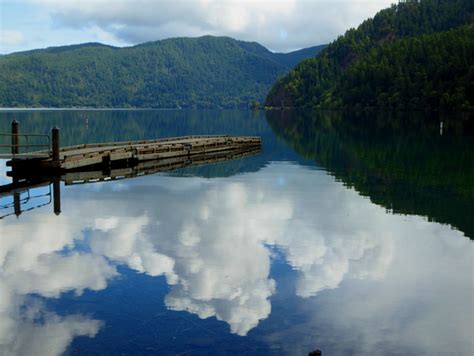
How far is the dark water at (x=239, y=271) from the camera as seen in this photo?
1491 centimetres

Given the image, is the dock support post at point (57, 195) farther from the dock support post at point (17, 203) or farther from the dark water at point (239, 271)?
the dock support post at point (17, 203)

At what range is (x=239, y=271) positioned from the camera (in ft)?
66.4

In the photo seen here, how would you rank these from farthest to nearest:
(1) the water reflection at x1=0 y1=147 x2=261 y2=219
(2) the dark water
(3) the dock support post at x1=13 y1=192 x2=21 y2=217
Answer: (1) the water reflection at x1=0 y1=147 x2=261 y2=219
(3) the dock support post at x1=13 y1=192 x2=21 y2=217
(2) the dark water

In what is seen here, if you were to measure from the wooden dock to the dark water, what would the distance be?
596cm

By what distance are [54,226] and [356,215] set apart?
49.8 feet

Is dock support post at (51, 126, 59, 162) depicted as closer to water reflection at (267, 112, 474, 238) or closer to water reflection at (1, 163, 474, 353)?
water reflection at (1, 163, 474, 353)

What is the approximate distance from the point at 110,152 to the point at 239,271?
32009 mm

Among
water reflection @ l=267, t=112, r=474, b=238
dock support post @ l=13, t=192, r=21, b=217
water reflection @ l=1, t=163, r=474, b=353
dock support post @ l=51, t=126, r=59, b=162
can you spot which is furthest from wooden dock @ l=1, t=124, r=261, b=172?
water reflection @ l=267, t=112, r=474, b=238

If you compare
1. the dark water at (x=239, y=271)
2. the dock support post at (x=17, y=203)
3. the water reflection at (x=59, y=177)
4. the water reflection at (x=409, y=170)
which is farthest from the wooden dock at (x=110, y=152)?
the water reflection at (x=409, y=170)

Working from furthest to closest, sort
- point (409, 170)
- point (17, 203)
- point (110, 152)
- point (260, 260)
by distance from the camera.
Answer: point (110, 152) → point (409, 170) → point (17, 203) → point (260, 260)

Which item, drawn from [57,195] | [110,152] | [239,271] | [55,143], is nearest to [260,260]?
[239,271]

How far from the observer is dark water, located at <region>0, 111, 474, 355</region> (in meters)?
14.9

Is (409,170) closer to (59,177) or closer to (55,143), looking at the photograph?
(59,177)

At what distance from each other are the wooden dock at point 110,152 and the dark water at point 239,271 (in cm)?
596
